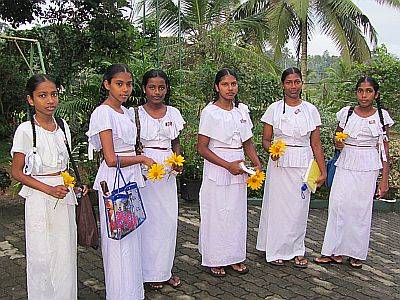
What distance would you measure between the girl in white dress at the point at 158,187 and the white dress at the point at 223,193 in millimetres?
365

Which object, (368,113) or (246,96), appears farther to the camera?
(246,96)

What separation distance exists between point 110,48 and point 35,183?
629cm

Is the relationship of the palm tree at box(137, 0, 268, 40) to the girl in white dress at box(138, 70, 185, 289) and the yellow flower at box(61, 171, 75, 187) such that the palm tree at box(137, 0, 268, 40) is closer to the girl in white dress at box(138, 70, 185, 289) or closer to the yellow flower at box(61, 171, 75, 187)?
the girl in white dress at box(138, 70, 185, 289)

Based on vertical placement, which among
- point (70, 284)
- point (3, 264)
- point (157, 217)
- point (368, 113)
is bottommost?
point (3, 264)

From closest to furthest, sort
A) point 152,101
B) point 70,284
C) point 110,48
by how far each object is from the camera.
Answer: point 70,284 < point 152,101 < point 110,48

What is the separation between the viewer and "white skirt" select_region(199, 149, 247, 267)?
15.8 feet

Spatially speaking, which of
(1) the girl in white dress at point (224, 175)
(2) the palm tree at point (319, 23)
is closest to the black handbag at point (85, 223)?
(1) the girl in white dress at point (224, 175)

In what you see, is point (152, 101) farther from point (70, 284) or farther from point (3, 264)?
point (3, 264)

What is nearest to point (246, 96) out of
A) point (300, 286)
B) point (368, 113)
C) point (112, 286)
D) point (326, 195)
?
point (326, 195)

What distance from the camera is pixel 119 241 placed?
398cm

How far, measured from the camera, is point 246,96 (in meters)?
9.91

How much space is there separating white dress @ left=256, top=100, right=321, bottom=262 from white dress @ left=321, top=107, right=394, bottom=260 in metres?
0.33

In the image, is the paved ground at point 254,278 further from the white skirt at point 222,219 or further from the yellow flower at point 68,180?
the yellow flower at point 68,180

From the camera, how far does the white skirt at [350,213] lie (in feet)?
17.0
